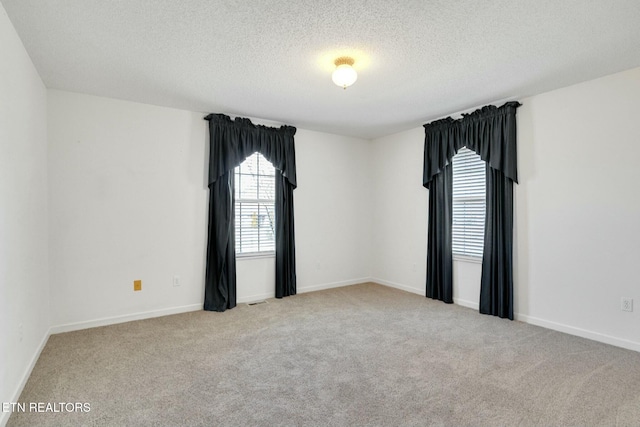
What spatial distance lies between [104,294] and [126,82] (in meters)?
2.28

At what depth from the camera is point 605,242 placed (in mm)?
3113

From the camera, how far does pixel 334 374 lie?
8.29 ft

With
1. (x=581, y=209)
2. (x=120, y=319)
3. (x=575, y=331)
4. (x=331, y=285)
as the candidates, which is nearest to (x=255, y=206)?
(x=331, y=285)

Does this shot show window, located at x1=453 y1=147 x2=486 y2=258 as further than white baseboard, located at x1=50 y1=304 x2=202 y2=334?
Yes

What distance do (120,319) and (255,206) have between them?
2.11 m

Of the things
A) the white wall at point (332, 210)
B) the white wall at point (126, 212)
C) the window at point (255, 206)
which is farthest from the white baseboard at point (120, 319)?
the white wall at point (332, 210)

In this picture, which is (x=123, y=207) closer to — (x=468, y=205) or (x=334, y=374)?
(x=334, y=374)

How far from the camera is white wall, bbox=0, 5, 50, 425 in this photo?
205 cm

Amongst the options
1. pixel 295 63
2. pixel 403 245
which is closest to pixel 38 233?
pixel 295 63

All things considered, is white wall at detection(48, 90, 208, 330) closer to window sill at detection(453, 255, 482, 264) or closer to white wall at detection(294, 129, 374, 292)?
white wall at detection(294, 129, 374, 292)

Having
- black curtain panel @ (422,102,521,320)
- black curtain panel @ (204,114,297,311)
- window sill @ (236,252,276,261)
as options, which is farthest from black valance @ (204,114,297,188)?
black curtain panel @ (422,102,521,320)

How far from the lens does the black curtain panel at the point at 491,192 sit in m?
3.77

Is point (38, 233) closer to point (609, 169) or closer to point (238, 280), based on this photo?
point (238, 280)

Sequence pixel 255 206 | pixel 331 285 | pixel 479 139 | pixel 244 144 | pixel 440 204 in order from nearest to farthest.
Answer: pixel 479 139 < pixel 244 144 < pixel 440 204 < pixel 255 206 < pixel 331 285
